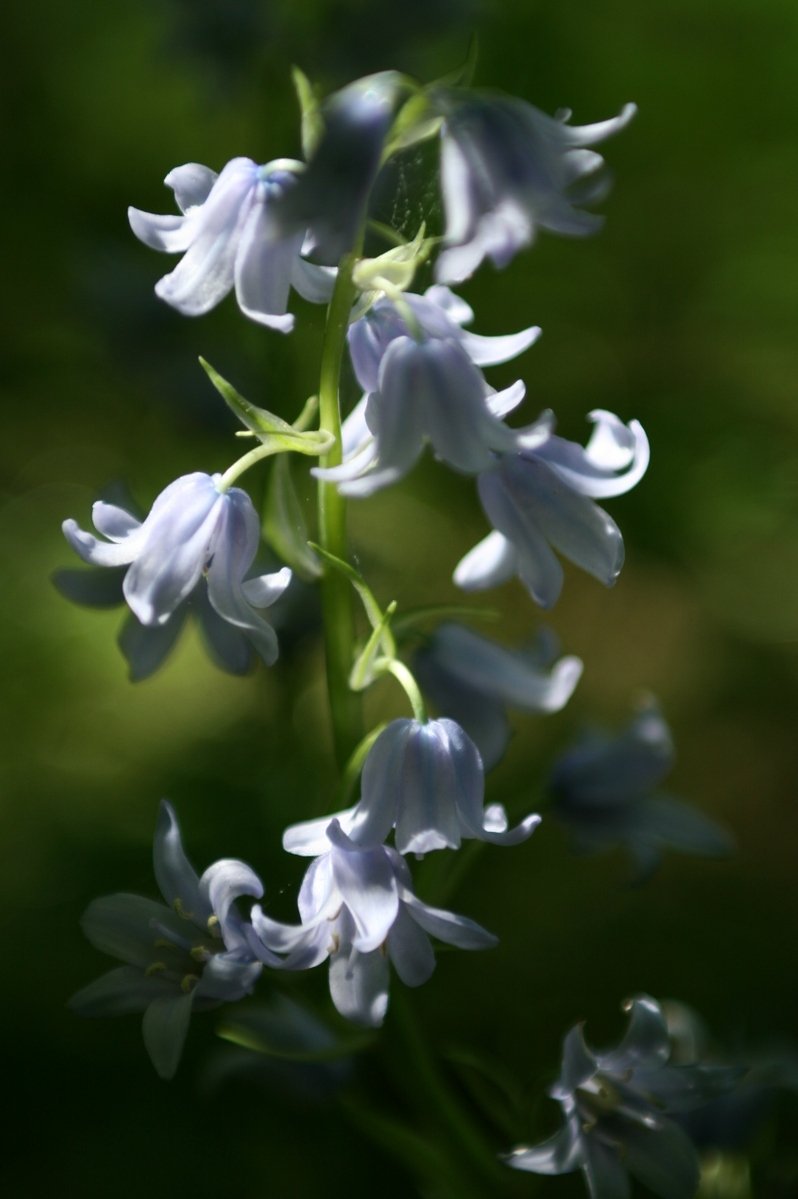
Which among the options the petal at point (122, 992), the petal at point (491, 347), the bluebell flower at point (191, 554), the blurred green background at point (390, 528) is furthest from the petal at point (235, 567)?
the blurred green background at point (390, 528)

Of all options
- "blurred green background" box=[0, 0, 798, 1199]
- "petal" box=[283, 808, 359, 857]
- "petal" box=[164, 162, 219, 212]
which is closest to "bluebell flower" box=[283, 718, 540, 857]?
"petal" box=[283, 808, 359, 857]

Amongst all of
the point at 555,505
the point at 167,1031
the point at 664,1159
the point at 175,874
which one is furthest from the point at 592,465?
the point at 664,1159

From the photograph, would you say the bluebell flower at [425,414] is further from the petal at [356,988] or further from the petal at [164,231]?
the petal at [356,988]

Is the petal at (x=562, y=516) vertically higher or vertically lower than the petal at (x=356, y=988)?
higher

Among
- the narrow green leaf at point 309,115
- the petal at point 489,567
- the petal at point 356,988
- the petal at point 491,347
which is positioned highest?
the narrow green leaf at point 309,115

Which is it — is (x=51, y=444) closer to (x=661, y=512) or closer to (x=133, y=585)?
(x=661, y=512)
